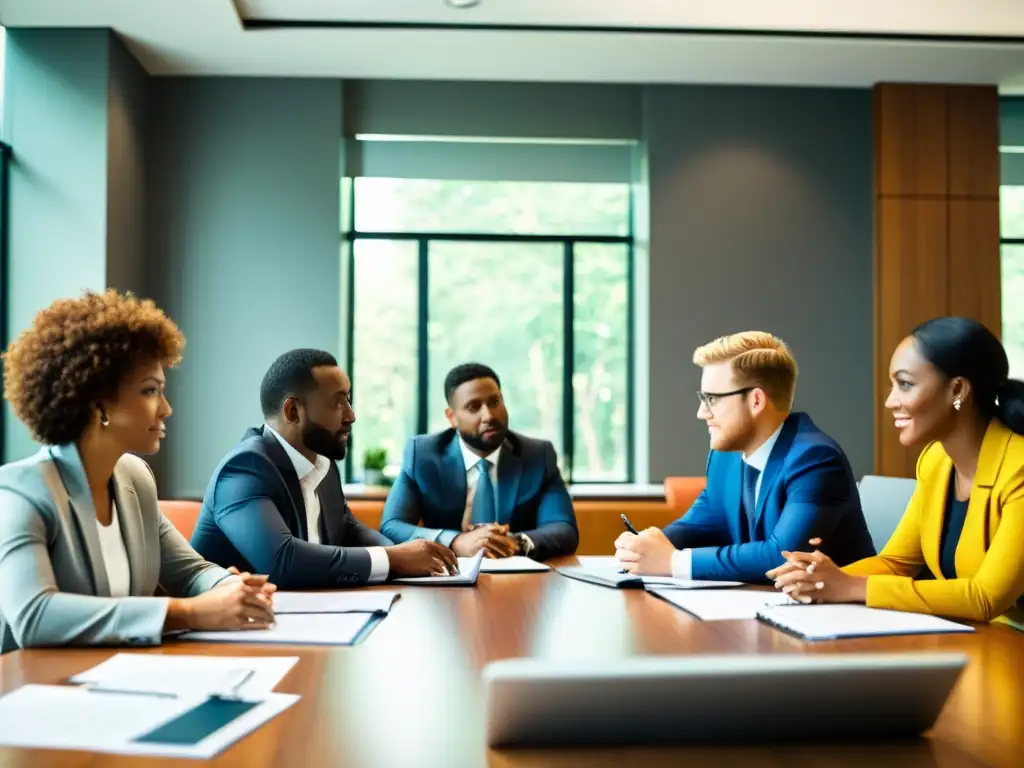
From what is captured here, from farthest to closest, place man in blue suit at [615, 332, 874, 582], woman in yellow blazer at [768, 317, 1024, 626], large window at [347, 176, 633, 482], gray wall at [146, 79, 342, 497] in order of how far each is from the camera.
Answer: large window at [347, 176, 633, 482], gray wall at [146, 79, 342, 497], man in blue suit at [615, 332, 874, 582], woman in yellow blazer at [768, 317, 1024, 626]

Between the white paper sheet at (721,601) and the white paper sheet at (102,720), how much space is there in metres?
0.93

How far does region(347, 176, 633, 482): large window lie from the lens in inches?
265

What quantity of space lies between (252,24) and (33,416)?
174 inches

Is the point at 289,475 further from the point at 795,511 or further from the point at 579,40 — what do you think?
the point at 579,40

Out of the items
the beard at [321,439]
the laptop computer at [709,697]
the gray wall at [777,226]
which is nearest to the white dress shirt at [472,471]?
the beard at [321,439]

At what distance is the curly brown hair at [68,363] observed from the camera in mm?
1893

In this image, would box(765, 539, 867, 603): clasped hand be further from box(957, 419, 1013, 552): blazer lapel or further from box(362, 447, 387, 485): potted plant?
box(362, 447, 387, 485): potted plant

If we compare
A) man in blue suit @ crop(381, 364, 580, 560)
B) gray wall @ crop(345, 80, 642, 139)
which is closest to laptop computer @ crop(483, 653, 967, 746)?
man in blue suit @ crop(381, 364, 580, 560)

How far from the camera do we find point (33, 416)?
1887 mm

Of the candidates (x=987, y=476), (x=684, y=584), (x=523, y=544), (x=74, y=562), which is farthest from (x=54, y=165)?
(x=987, y=476)

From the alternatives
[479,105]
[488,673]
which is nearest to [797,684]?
[488,673]

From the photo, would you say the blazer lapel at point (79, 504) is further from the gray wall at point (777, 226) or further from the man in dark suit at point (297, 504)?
the gray wall at point (777, 226)

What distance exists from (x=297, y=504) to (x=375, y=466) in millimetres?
3613

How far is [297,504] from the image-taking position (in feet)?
8.67
